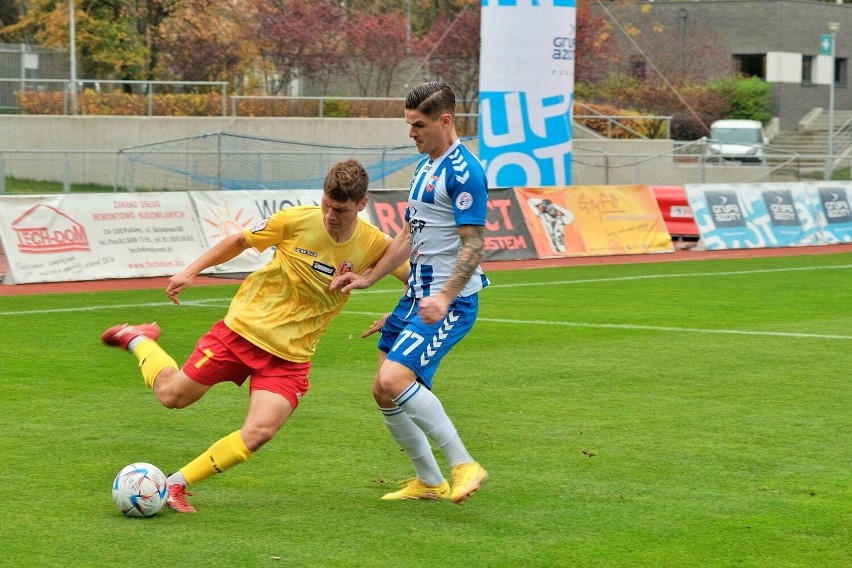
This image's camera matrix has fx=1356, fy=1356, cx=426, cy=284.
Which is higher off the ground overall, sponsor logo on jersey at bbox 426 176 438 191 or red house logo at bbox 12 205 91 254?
sponsor logo on jersey at bbox 426 176 438 191

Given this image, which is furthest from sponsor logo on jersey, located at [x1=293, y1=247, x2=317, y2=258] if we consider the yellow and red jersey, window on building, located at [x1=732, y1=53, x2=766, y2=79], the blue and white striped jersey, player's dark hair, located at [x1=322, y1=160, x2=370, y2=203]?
window on building, located at [x1=732, y1=53, x2=766, y2=79]

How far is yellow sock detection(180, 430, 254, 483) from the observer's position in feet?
21.8

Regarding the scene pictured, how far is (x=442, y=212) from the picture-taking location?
6789 mm

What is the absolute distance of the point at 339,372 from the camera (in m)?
11.4

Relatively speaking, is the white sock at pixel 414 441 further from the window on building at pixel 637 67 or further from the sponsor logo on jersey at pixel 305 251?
the window on building at pixel 637 67

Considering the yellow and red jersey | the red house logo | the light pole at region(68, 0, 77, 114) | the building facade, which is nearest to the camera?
the yellow and red jersey

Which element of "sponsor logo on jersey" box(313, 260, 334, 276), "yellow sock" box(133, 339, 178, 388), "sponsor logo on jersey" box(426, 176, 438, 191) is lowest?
"yellow sock" box(133, 339, 178, 388)

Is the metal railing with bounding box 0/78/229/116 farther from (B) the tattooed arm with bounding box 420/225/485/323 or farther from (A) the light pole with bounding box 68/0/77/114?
(B) the tattooed arm with bounding box 420/225/485/323

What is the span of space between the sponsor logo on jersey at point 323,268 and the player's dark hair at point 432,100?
35.3 inches

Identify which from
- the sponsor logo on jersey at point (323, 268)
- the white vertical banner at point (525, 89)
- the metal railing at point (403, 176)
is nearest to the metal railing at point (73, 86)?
the metal railing at point (403, 176)

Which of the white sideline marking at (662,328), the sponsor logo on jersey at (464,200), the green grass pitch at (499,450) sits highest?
the sponsor logo on jersey at (464,200)

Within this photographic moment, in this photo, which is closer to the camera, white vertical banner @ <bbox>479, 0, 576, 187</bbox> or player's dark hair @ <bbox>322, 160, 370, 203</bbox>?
player's dark hair @ <bbox>322, 160, 370, 203</bbox>

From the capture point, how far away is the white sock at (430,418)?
Answer: 672cm

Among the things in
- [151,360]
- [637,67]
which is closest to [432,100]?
[151,360]
